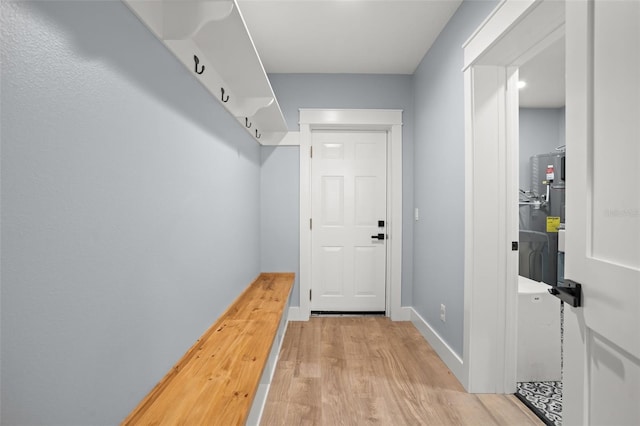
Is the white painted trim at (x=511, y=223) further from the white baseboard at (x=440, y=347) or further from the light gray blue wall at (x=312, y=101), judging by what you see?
the light gray blue wall at (x=312, y=101)

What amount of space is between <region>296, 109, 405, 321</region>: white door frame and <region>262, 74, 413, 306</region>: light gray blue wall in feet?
0.22

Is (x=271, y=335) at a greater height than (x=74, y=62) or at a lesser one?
lesser

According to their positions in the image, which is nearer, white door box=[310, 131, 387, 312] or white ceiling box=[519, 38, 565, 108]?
white ceiling box=[519, 38, 565, 108]

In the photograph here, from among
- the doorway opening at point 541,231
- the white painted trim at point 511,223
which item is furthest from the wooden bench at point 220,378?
the doorway opening at point 541,231

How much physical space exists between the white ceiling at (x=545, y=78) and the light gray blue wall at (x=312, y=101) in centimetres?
120

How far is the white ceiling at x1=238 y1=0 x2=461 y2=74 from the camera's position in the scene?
2.13 metres

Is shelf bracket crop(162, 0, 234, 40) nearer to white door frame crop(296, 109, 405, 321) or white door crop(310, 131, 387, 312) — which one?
white door frame crop(296, 109, 405, 321)

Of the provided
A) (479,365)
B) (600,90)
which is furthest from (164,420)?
(479,365)

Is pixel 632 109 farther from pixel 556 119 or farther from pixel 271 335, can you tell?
pixel 556 119

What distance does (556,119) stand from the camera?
13.8 ft

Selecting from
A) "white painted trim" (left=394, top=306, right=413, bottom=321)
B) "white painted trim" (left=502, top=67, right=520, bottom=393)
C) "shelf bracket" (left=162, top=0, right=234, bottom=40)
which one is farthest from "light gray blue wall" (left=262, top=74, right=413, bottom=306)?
"shelf bracket" (left=162, top=0, right=234, bottom=40)

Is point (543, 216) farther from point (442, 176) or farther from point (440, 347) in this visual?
point (440, 347)

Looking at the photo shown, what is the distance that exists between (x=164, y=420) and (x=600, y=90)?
63.9 inches

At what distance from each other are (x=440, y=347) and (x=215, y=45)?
2.48 meters
